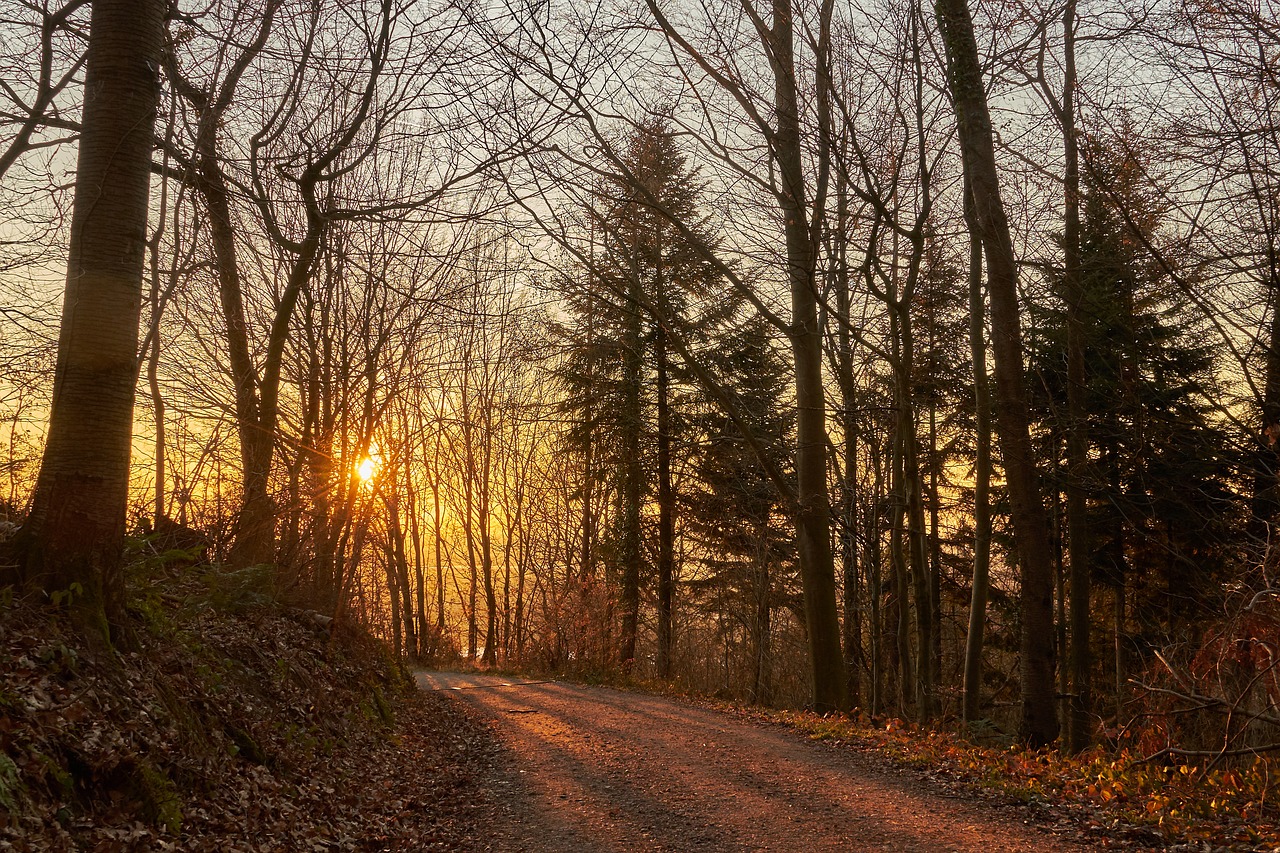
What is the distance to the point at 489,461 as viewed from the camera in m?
27.8

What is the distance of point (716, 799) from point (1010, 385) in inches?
222

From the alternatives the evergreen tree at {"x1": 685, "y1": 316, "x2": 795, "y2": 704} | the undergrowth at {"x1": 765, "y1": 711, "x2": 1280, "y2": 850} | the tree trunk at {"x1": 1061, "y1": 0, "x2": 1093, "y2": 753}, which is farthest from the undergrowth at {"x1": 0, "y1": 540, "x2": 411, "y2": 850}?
the evergreen tree at {"x1": 685, "y1": 316, "x2": 795, "y2": 704}

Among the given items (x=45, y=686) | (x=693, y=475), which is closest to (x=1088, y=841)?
(x=45, y=686)

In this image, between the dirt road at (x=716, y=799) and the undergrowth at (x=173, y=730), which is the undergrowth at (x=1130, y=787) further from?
the undergrowth at (x=173, y=730)

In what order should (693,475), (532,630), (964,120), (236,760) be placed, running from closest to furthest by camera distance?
1. (236,760)
2. (964,120)
3. (693,475)
4. (532,630)

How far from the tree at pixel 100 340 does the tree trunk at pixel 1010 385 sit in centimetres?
806

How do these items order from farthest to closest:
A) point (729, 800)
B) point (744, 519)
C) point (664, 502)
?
1. point (664, 502)
2. point (744, 519)
3. point (729, 800)

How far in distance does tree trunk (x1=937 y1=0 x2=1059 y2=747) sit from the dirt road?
93.6 inches

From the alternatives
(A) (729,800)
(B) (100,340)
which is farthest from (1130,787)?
(B) (100,340)

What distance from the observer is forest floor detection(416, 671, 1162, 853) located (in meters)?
5.46

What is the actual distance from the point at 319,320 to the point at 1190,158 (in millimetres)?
10386

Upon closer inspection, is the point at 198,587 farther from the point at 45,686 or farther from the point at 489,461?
the point at 489,461

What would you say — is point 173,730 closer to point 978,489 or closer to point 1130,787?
point 1130,787

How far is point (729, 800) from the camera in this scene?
6.51m
